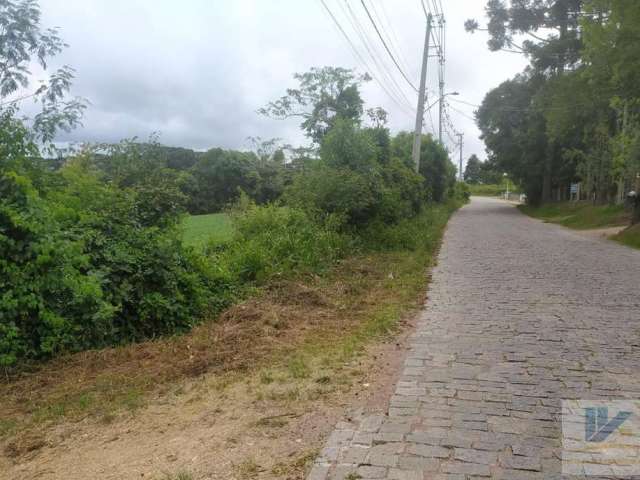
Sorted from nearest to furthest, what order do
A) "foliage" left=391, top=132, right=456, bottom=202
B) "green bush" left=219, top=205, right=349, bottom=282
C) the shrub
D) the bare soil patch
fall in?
the bare soil patch < "green bush" left=219, top=205, right=349, bottom=282 < the shrub < "foliage" left=391, top=132, right=456, bottom=202

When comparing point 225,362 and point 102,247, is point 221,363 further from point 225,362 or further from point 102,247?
point 102,247

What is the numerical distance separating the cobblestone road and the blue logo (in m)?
0.20

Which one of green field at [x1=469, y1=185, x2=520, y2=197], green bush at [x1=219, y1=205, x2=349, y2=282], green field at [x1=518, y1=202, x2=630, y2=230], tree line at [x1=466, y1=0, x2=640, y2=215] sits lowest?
green field at [x1=469, y1=185, x2=520, y2=197]

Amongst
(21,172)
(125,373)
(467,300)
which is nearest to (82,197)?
(21,172)

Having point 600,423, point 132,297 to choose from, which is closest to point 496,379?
point 600,423

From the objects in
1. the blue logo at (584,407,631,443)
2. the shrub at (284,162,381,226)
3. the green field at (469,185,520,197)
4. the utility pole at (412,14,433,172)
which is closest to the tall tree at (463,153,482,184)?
the green field at (469,185,520,197)

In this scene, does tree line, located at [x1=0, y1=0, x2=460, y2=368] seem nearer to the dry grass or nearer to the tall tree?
the dry grass

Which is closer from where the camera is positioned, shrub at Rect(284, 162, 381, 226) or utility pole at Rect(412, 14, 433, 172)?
shrub at Rect(284, 162, 381, 226)

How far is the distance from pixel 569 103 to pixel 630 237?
629 centimetres

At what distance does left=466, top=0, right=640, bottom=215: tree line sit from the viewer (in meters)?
14.4

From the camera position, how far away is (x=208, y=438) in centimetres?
359

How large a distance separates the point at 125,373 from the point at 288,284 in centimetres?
383

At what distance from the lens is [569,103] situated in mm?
19656

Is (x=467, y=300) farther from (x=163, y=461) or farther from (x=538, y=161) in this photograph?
(x=538, y=161)
